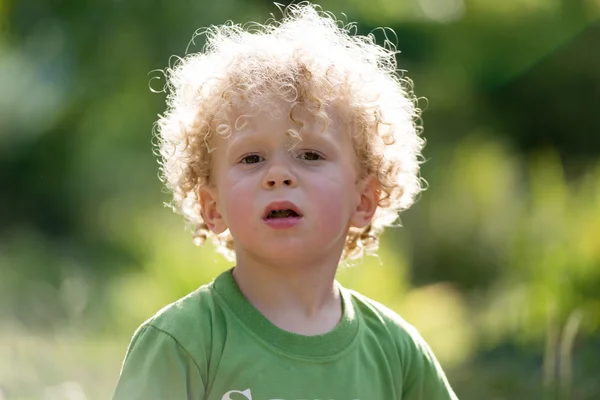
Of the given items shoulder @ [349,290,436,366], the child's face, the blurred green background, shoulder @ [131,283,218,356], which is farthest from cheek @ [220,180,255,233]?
the blurred green background

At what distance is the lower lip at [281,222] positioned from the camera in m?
1.57

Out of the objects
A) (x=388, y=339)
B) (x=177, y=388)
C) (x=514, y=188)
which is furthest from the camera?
(x=514, y=188)

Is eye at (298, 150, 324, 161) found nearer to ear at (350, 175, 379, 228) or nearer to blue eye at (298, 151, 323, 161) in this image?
blue eye at (298, 151, 323, 161)

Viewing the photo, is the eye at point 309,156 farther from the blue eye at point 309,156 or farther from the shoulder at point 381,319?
the shoulder at point 381,319

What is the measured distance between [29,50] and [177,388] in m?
2.49

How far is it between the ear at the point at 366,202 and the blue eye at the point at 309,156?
0.13 metres

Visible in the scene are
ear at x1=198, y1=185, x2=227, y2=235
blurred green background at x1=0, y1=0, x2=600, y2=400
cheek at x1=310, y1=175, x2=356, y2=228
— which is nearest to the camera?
cheek at x1=310, y1=175, x2=356, y2=228

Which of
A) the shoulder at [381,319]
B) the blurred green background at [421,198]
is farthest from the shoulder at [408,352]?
the blurred green background at [421,198]

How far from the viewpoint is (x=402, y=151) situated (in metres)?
1.89

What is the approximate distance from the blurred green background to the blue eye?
3.71 ft

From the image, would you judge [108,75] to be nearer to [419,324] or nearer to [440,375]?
[419,324]

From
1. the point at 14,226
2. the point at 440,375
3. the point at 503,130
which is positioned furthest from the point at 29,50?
the point at 440,375

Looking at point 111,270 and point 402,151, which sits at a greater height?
point 111,270

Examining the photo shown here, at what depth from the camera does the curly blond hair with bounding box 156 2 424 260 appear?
1.67 metres
